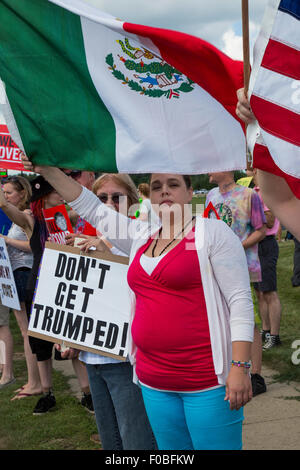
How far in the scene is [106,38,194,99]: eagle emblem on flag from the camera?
2953mm

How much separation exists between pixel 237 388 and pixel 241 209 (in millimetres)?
2822

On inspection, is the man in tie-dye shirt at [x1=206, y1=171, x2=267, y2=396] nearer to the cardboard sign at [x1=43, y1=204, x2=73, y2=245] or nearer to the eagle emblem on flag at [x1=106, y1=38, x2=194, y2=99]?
the cardboard sign at [x1=43, y1=204, x2=73, y2=245]

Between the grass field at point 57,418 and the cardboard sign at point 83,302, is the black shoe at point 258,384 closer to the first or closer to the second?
the grass field at point 57,418

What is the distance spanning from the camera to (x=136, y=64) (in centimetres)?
301

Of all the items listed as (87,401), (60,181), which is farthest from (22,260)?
(60,181)

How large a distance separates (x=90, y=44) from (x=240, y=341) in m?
1.70

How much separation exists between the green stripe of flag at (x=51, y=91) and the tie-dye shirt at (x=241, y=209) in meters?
2.25

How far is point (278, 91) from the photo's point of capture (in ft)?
6.97

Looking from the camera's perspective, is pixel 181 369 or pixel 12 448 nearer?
pixel 181 369

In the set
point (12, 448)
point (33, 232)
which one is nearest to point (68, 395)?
point (12, 448)

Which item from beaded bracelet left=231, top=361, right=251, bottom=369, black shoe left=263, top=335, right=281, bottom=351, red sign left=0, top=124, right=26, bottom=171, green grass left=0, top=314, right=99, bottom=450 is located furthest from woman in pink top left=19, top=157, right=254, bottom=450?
red sign left=0, top=124, right=26, bottom=171

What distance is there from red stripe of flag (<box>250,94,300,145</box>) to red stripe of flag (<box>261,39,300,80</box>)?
0.14 m

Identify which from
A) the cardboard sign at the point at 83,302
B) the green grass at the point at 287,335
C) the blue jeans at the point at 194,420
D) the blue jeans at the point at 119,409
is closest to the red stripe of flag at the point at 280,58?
the blue jeans at the point at 194,420
